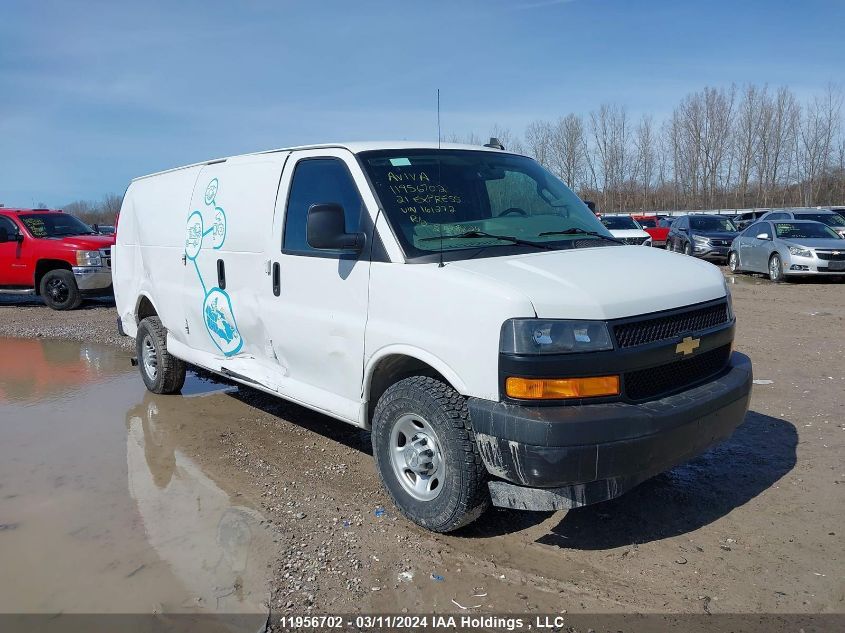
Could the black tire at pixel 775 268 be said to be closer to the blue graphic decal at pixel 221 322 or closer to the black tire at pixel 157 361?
the black tire at pixel 157 361

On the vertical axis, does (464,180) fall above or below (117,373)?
above

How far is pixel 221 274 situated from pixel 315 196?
1.26 m

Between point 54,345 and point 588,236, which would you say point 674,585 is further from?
point 54,345

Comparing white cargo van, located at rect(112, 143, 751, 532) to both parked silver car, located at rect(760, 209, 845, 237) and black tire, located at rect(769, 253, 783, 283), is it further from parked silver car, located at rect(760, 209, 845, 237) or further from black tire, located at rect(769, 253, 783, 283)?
parked silver car, located at rect(760, 209, 845, 237)

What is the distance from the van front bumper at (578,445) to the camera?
3.12m

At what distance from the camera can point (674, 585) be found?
3285 mm

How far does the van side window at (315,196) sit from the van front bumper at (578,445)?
5.05ft

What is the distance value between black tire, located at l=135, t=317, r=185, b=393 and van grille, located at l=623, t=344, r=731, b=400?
476 centimetres

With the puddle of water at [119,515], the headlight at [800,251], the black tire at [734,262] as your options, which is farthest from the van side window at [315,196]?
the black tire at [734,262]

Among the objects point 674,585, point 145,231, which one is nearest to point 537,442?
point 674,585

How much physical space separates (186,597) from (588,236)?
3124 millimetres

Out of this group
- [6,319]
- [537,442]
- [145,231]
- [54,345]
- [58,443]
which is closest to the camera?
[537,442]

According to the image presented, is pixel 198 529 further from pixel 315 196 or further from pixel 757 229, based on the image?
pixel 757 229

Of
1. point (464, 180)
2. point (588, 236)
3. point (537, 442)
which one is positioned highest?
point (464, 180)
